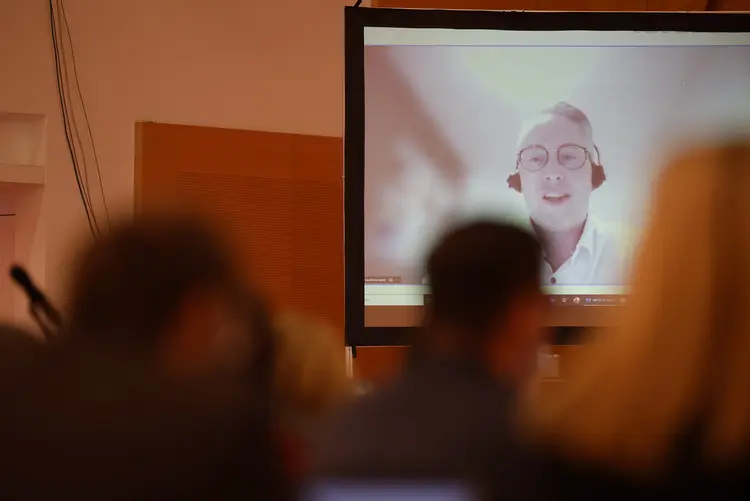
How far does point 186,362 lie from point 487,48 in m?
1.88

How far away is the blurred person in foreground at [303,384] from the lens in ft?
2.17

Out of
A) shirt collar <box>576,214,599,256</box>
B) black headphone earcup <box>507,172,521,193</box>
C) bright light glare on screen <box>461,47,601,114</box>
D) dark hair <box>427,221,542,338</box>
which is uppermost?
bright light glare on screen <box>461,47,601,114</box>

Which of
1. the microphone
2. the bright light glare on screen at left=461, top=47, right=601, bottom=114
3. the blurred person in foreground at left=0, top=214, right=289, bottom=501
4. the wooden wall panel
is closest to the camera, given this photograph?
the blurred person in foreground at left=0, top=214, right=289, bottom=501

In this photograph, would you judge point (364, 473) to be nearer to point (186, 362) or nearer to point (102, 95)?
point (186, 362)

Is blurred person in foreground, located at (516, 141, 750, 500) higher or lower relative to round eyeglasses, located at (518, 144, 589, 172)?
lower

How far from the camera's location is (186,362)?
626 mm

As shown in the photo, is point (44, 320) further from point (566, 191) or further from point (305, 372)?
point (566, 191)

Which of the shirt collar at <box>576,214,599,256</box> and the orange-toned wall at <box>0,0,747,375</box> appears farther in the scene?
the orange-toned wall at <box>0,0,747,375</box>

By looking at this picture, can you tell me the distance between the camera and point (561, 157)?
2.30 metres

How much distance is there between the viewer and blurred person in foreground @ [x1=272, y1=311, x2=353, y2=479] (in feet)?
2.17

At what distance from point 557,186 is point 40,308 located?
1.74 meters

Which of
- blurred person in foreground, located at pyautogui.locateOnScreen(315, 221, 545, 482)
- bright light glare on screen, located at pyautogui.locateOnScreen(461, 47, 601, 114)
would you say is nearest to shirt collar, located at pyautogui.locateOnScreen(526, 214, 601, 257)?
bright light glare on screen, located at pyautogui.locateOnScreen(461, 47, 601, 114)

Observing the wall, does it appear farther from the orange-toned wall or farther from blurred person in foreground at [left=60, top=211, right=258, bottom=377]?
blurred person in foreground at [left=60, top=211, right=258, bottom=377]

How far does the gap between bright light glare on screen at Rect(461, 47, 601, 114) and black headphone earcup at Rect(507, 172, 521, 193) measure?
19cm
